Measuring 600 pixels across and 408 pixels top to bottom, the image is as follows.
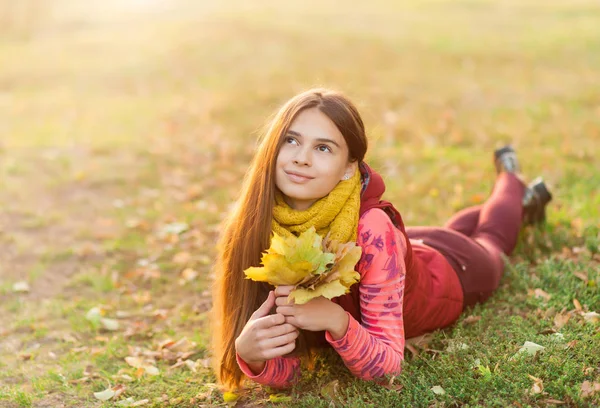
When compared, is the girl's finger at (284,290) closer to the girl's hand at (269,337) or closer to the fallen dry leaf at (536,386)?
the girl's hand at (269,337)

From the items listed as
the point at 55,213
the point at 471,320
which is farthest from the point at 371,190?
the point at 55,213

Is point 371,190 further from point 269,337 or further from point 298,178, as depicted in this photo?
point 269,337

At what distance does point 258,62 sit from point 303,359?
867 centimetres

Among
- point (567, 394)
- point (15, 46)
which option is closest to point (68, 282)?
point (567, 394)

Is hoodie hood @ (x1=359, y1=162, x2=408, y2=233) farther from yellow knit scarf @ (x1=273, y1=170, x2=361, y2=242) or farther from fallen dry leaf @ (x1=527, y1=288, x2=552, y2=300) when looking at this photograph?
fallen dry leaf @ (x1=527, y1=288, x2=552, y2=300)

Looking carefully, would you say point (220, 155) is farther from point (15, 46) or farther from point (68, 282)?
point (15, 46)

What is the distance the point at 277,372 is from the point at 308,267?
0.81 meters

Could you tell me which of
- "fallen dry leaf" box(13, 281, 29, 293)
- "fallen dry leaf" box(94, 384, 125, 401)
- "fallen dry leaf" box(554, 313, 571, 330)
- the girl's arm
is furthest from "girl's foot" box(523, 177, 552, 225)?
"fallen dry leaf" box(13, 281, 29, 293)

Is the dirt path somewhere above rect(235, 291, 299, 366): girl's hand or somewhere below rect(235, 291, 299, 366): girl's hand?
below

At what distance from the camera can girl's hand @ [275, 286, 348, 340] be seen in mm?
2779

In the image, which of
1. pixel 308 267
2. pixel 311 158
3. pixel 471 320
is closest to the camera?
pixel 308 267

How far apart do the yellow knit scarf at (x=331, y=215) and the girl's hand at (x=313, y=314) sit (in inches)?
11.6

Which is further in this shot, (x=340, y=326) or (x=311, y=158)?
(x=311, y=158)

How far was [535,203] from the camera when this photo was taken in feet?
15.6
